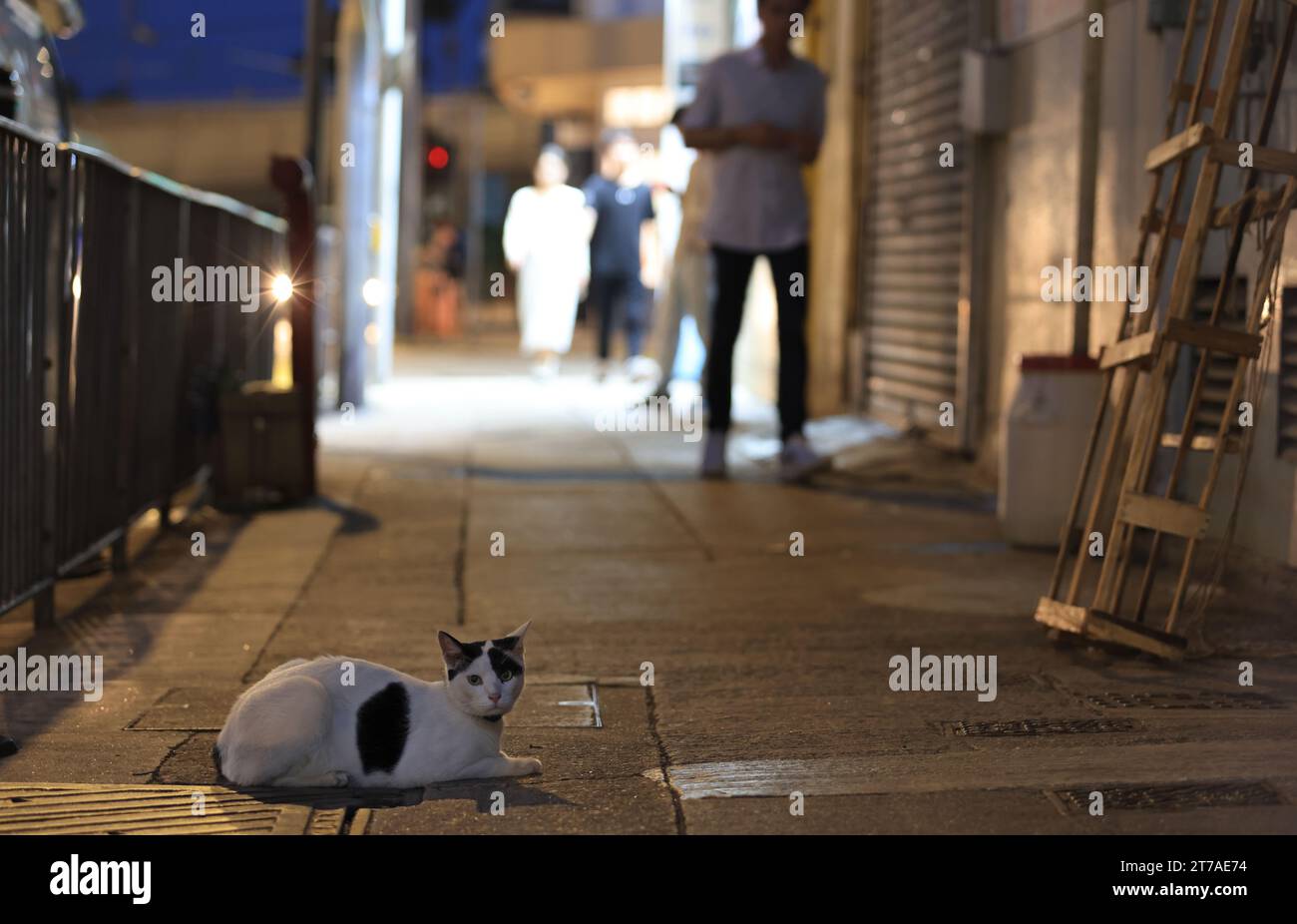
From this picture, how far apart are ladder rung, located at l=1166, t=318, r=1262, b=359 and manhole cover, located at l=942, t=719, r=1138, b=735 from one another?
1.26 meters

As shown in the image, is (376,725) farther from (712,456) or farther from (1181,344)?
(712,456)

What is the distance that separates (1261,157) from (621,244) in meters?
12.4

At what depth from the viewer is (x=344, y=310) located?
46.1 feet

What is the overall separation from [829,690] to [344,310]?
9680 mm

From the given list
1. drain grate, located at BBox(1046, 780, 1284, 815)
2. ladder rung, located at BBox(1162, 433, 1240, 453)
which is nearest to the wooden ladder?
ladder rung, located at BBox(1162, 433, 1240, 453)

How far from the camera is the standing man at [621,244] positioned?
56.3ft

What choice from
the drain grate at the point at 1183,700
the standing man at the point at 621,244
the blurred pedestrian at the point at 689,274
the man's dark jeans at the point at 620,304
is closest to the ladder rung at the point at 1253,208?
the drain grate at the point at 1183,700

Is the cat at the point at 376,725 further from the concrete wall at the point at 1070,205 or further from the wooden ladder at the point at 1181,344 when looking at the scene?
the concrete wall at the point at 1070,205

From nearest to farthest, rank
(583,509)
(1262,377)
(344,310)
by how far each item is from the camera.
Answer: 1. (1262,377)
2. (583,509)
3. (344,310)

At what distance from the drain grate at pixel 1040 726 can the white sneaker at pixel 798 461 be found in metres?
4.92

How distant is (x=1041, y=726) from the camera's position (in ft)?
14.8

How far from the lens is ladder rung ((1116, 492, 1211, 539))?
5.12m
